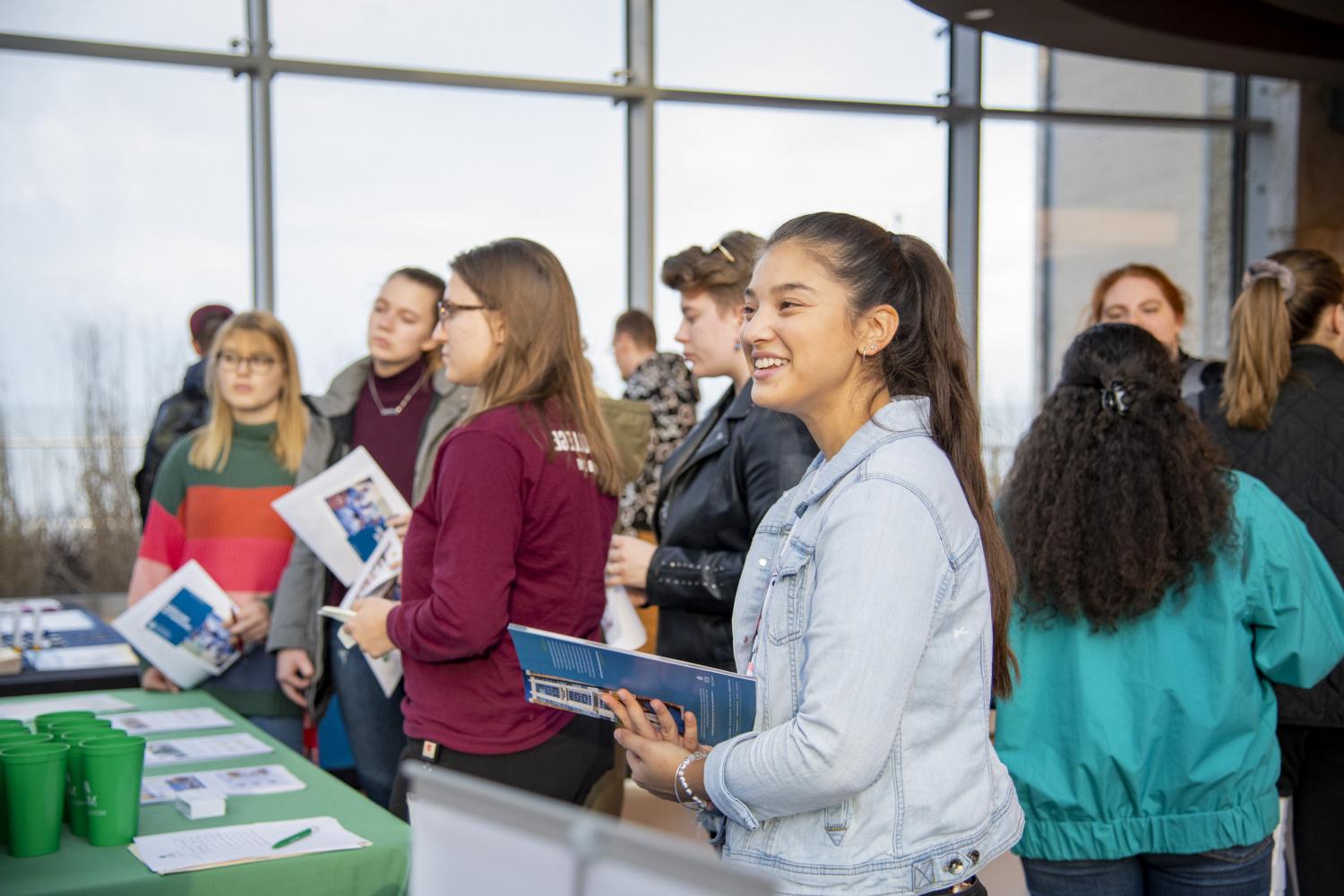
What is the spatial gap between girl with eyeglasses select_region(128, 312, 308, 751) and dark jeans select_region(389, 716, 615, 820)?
2.90 feet

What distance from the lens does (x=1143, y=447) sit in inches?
78.7

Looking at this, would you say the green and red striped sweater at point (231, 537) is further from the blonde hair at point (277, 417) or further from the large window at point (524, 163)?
the large window at point (524, 163)

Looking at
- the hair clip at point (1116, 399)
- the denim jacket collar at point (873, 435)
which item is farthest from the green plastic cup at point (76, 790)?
the hair clip at point (1116, 399)

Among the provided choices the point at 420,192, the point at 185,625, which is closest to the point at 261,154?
the point at 420,192

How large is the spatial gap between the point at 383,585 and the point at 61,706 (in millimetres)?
922

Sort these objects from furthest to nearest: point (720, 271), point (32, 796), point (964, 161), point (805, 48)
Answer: point (964, 161) → point (805, 48) → point (720, 271) → point (32, 796)

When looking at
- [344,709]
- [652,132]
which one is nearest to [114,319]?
[652,132]

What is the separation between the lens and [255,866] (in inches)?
65.7

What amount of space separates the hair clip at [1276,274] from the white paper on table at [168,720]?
2.54m

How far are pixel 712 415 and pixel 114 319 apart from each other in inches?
170

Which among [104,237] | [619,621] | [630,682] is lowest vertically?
[619,621]

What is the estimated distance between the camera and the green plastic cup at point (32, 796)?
5.45 feet

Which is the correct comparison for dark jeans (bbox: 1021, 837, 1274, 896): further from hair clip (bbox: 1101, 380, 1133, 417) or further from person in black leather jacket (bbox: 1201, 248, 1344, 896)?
hair clip (bbox: 1101, 380, 1133, 417)

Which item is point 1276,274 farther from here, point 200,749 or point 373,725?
point 200,749
